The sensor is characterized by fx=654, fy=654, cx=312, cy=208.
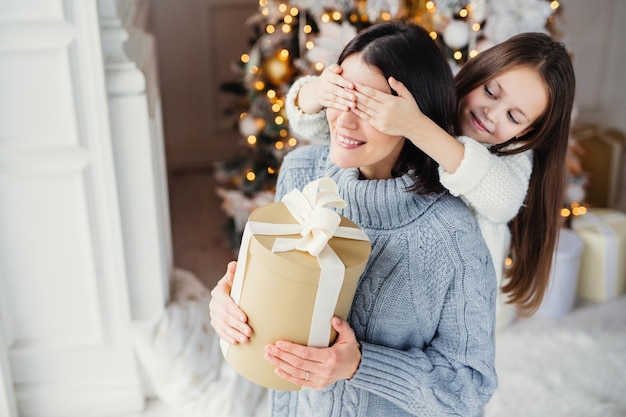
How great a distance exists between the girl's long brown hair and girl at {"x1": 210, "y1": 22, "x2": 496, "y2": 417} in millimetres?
240

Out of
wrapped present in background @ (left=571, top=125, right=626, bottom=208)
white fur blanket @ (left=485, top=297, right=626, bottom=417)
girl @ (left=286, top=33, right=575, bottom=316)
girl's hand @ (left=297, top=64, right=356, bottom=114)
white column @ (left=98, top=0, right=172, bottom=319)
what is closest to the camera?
girl's hand @ (left=297, top=64, right=356, bottom=114)

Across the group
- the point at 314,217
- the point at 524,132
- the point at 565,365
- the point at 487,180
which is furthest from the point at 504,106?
the point at 565,365

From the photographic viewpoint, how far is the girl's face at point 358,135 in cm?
99

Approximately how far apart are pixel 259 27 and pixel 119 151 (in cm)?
133

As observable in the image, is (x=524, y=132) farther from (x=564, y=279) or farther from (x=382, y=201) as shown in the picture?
(x=564, y=279)

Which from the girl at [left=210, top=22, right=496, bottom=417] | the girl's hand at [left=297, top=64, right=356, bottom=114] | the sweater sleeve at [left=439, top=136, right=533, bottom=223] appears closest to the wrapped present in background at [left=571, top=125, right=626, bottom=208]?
the sweater sleeve at [left=439, top=136, right=533, bottom=223]

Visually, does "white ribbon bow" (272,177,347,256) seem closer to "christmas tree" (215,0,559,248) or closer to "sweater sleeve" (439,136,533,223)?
"sweater sleeve" (439,136,533,223)

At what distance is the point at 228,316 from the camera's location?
100 centimetres

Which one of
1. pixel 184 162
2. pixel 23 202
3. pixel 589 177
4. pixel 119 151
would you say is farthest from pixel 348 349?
pixel 184 162

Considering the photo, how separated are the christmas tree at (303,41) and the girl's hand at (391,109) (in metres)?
1.49

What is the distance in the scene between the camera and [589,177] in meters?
3.51

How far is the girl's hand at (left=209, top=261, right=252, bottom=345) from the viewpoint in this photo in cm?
98

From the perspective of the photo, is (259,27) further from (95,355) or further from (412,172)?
(412,172)

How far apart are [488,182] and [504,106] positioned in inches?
7.9
